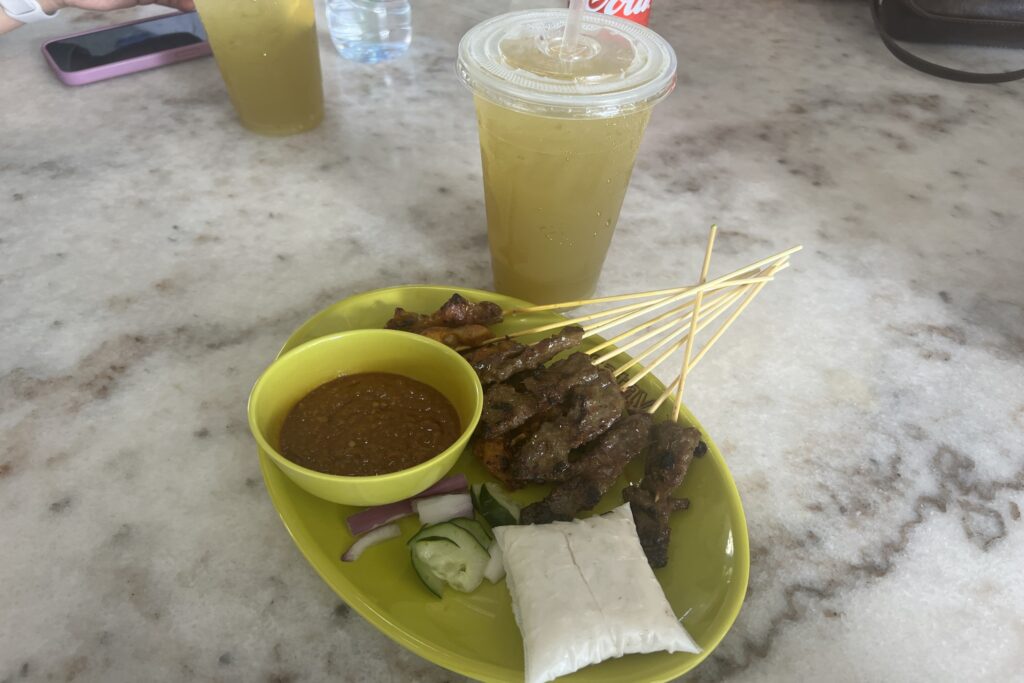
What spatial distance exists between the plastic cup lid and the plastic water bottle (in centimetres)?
121

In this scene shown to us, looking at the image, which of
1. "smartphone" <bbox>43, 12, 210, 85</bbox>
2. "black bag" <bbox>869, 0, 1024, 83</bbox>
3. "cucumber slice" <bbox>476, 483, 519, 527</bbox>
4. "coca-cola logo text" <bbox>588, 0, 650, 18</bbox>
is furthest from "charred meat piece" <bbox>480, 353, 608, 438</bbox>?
"black bag" <bbox>869, 0, 1024, 83</bbox>

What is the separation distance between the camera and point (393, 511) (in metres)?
1.10

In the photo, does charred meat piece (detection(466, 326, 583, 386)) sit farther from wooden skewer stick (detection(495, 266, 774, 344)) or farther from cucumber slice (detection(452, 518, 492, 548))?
cucumber slice (detection(452, 518, 492, 548))

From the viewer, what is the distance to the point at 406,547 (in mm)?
1068

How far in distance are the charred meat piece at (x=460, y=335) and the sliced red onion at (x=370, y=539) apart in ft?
1.15

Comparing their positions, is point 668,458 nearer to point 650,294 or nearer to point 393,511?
point 650,294

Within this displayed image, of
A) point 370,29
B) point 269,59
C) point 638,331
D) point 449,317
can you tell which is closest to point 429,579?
point 449,317

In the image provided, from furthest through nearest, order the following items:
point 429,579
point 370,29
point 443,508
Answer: point 370,29 → point 443,508 → point 429,579

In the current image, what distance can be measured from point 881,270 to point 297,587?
1.57 m

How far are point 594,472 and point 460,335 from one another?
0.36 meters

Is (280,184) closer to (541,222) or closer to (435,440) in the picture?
(541,222)

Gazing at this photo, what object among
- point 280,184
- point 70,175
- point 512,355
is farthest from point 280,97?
point 512,355

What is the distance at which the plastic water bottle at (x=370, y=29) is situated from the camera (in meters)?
2.41

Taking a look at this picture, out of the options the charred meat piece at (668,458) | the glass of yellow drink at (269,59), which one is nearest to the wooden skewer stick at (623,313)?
the charred meat piece at (668,458)
